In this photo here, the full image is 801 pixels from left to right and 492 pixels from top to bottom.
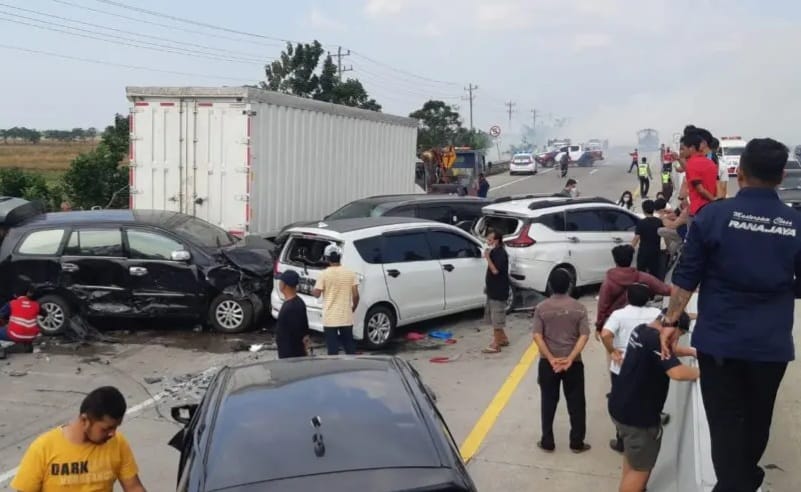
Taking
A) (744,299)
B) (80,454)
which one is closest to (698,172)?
(744,299)

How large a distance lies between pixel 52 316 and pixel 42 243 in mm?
1050

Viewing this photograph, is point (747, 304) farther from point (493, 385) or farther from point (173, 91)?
point (173, 91)

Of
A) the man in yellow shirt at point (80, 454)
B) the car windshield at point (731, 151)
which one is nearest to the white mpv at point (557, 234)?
the man in yellow shirt at point (80, 454)

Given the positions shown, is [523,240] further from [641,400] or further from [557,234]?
[641,400]

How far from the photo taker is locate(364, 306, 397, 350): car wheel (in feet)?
35.0

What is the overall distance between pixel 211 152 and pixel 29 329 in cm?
417

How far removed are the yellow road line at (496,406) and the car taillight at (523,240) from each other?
2422 mm

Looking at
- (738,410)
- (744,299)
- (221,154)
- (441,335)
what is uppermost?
(221,154)

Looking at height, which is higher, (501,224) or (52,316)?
(501,224)

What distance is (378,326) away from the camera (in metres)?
10.8

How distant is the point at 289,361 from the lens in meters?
4.65

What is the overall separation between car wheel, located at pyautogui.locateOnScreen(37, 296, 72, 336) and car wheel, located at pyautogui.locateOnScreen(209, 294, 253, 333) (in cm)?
198

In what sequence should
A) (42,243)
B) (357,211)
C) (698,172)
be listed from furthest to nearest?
(357,211), (42,243), (698,172)

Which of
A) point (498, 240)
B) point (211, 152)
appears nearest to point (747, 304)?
point (498, 240)
